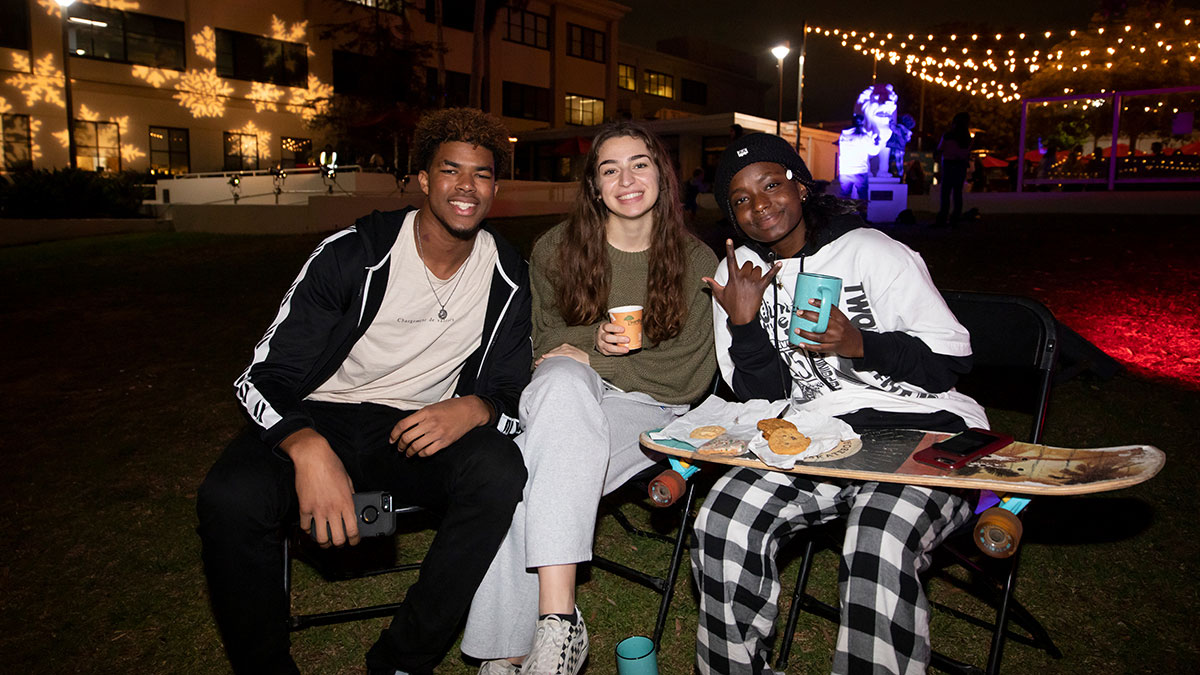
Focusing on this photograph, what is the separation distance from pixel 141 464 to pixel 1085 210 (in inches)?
656

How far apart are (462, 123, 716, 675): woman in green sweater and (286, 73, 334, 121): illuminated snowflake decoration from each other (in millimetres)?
26795

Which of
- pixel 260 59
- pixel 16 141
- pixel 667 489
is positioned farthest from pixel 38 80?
pixel 667 489

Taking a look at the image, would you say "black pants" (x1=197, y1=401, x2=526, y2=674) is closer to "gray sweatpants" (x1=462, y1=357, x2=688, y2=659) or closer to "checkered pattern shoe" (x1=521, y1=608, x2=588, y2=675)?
"gray sweatpants" (x1=462, y1=357, x2=688, y2=659)

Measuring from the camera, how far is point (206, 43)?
2489 cm

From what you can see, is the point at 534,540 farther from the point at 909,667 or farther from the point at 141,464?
the point at 141,464

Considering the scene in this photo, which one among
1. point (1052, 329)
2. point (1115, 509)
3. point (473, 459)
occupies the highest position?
point (1052, 329)

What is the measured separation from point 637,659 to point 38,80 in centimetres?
2732

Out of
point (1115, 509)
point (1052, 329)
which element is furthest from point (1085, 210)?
point (1052, 329)

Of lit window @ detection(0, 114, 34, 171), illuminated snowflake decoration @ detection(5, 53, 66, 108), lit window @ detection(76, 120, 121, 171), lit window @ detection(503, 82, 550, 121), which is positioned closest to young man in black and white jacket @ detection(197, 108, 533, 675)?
lit window @ detection(0, 114, 34, 171)

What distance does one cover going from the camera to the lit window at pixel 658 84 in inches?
1581

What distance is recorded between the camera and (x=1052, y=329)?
2.33 metres

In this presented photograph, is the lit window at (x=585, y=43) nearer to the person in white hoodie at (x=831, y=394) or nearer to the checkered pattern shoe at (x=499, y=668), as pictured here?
the person in white hoodie at (x=831, y=394)

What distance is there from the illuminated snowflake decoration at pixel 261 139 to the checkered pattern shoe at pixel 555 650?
91.7 ft

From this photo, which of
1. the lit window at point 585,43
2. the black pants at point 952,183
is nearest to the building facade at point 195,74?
the lit window at point 585,43
